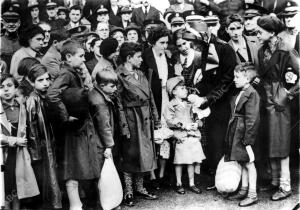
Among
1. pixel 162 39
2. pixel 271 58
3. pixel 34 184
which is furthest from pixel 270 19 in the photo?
pixel 34 184

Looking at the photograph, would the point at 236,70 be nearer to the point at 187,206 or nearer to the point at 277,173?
the point at 277,173

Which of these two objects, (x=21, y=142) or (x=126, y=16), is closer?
(x=21, y=142)

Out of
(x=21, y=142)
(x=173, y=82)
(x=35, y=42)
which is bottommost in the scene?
(x=21, y=142)

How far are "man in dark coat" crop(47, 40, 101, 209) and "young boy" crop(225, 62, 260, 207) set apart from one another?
1.50 meters

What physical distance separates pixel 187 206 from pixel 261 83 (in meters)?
1.57

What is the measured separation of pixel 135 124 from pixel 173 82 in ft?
2.20

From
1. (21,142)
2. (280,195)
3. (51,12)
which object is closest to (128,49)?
(51,12)

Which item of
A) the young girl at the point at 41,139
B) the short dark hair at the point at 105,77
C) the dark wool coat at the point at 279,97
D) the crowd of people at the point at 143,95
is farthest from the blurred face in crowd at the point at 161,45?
the young girl at the point at 41,139

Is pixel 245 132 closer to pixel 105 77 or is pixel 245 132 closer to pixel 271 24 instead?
pixel 271 24

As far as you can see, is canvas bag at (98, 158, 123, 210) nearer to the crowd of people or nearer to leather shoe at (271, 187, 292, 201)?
the crowd of people

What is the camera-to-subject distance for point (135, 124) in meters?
5.02

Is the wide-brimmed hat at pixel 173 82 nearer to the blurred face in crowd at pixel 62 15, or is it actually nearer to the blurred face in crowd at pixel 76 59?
the blurred face in crowd at pixel 76 59

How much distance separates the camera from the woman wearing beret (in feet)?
16.9

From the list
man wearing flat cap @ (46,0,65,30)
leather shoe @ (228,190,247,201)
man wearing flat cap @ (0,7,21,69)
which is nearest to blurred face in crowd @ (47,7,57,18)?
man wearing flat cap @ (46,0,65,30)
